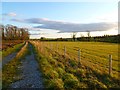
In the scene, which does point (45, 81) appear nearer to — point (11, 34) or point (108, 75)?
point (108, 75)

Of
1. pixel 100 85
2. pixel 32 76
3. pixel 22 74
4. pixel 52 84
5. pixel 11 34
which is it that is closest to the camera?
pixel 52 84

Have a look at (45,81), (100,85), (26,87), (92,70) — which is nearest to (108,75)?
(92,70)

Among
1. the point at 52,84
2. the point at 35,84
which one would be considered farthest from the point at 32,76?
the point at 52,84

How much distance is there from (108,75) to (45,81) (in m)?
4.25

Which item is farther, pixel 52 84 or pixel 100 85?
pixel 100 85

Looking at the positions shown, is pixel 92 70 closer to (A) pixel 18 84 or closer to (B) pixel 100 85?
(B) pixel 100 85

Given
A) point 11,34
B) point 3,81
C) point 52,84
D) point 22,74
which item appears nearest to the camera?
point 52,84

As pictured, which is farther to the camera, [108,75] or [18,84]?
[108,75]

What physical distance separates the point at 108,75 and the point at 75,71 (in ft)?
6.24

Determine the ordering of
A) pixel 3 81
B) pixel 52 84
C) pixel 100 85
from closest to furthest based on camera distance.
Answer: pixel 52 84 < pixel 100 85 < pixel 3 81

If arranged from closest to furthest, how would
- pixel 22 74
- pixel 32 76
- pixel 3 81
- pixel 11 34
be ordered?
pixel 3 81 → pixel 32 76 → pixel 22 74 → pixel 11 34

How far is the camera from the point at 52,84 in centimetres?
1071

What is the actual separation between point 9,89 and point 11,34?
5084 inches

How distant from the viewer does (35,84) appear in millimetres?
11703
